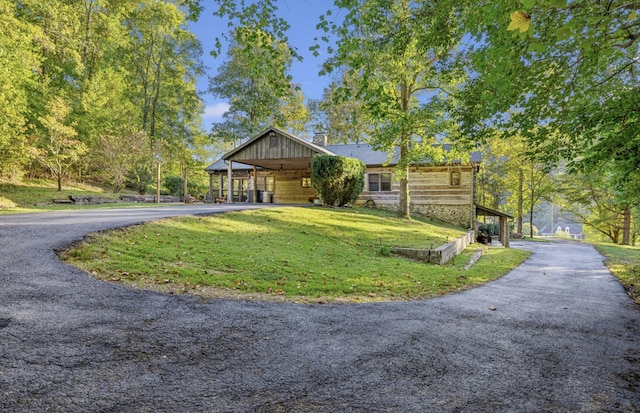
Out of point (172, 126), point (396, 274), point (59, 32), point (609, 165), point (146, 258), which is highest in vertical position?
point (59, 32)

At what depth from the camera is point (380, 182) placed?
25062mm

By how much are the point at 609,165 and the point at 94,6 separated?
126ft

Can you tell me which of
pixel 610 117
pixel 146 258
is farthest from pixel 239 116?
pixel 610 117

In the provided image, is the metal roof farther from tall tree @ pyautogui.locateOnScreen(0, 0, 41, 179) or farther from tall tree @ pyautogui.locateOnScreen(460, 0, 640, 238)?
tall tree @ pyautogui.locateOnScreen(460, 0, 640, 238)

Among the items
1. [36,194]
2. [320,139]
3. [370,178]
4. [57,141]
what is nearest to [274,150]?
[320,139]

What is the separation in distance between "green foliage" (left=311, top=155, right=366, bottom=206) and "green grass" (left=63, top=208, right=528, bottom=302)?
5877 mm

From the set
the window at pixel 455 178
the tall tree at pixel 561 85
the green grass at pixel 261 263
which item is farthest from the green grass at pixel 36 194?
the window at pixel 455 178

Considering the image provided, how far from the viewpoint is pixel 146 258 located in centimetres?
642

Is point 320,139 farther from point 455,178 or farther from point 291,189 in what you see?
point 455,178

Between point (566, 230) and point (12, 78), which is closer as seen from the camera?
point (12, 78)

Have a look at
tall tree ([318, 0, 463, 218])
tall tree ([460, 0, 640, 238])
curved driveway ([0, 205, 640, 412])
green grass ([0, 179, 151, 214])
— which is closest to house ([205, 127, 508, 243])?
tall tree ([318, 0, 463, 218])

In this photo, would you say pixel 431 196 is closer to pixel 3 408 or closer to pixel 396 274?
pixel 396 274

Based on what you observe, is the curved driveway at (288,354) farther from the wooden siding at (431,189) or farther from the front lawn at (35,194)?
the wooden siding at (431,189)

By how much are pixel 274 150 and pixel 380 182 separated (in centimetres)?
851
